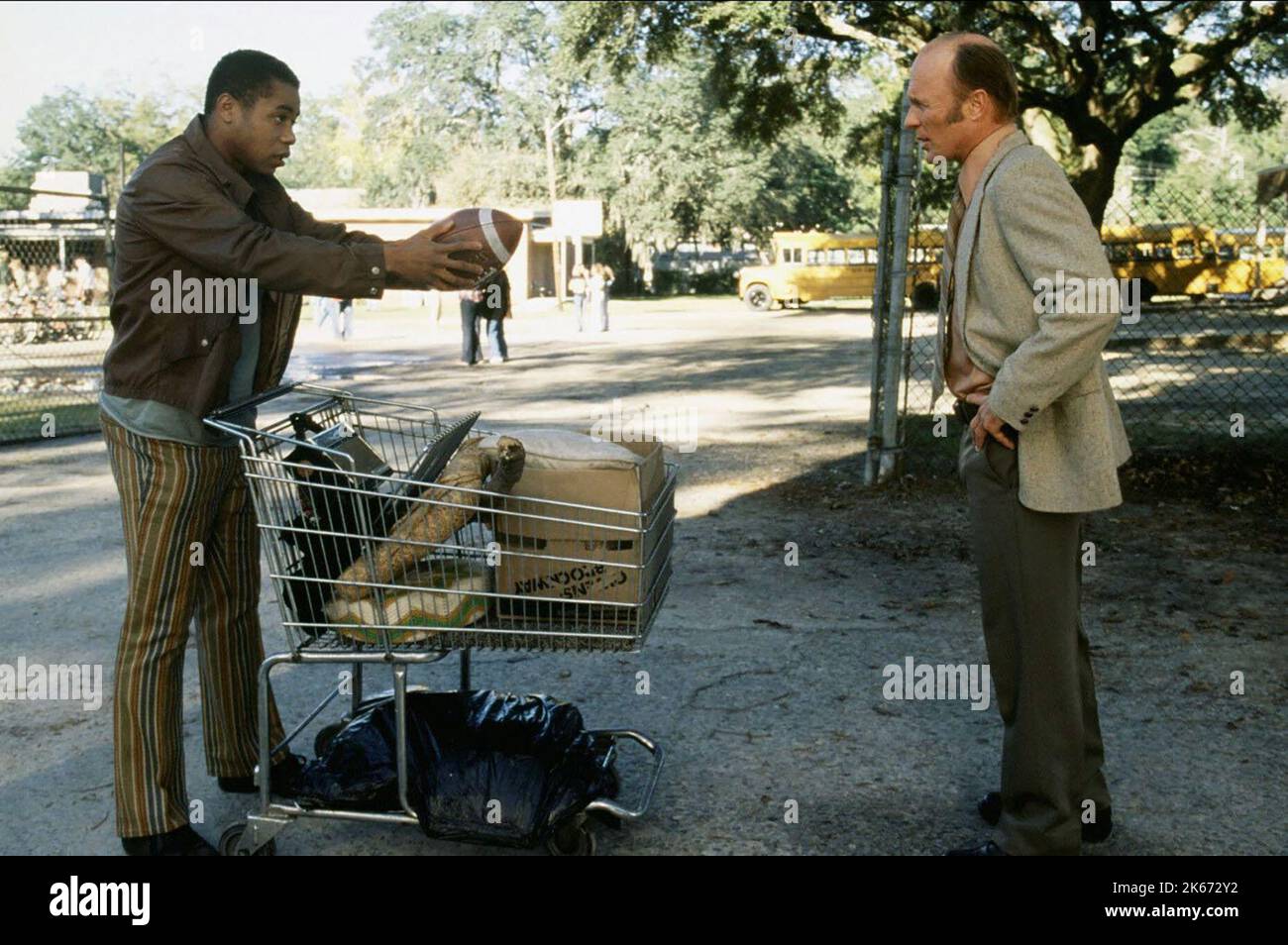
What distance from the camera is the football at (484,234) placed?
11.3 ft

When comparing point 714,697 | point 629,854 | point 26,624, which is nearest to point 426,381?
point 26,624

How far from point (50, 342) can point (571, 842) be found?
21.5 meters

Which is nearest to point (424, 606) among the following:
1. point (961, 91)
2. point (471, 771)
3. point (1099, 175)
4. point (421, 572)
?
point (421, 572)

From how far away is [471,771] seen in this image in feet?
11.9

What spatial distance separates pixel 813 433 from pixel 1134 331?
706 inches

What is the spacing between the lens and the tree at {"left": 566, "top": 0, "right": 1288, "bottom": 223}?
15.3m

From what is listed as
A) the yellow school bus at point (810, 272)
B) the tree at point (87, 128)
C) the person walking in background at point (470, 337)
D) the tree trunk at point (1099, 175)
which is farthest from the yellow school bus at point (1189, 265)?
the tree at point (87, 128)

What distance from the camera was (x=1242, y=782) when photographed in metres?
4.09

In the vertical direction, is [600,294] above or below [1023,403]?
above

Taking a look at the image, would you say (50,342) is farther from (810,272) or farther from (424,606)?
(810,272)

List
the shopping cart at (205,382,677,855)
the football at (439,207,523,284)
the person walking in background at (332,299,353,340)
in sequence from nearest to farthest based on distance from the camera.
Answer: the shopping cart at (205,382,677,855) → the football at (439,207,523,284) → the person walking in background at (332,299,353,340)

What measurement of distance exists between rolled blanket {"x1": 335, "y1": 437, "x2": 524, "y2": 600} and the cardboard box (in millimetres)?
85

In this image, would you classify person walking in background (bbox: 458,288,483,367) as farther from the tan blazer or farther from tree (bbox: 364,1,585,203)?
tree (bbox: 364,1,585,203)

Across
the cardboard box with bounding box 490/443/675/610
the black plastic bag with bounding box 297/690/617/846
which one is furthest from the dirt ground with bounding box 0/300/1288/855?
the cardboard box with bounding box 490/443/675/610
